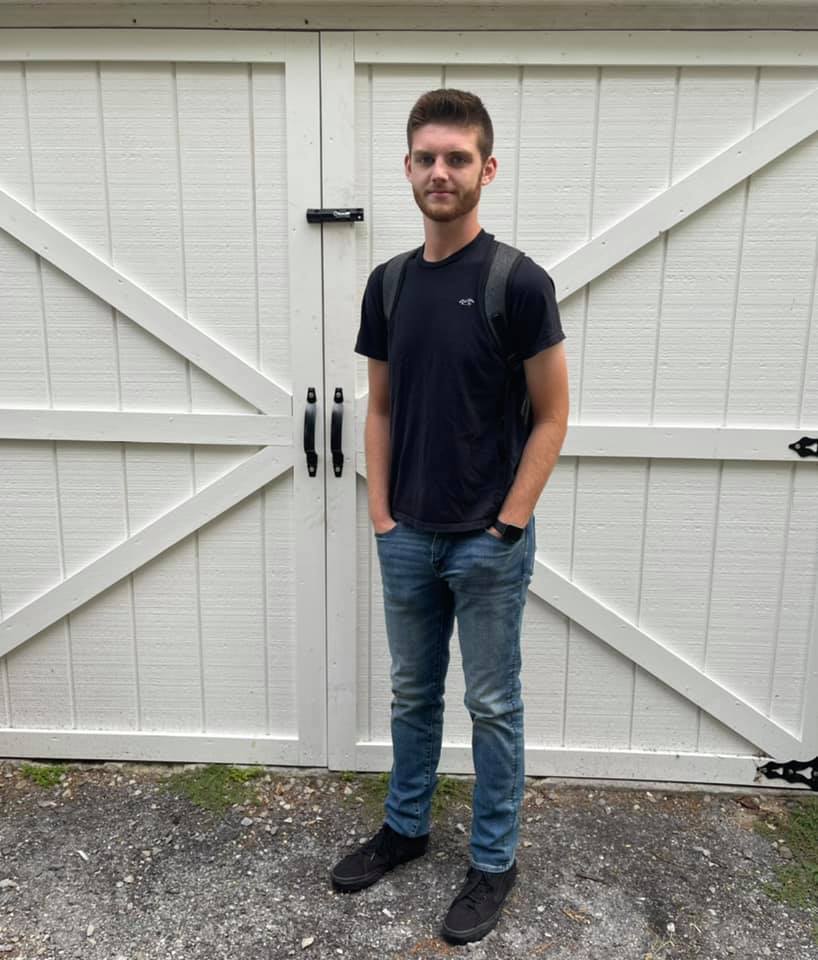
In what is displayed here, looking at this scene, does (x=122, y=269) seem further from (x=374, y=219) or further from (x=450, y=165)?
(x=450, y=165)

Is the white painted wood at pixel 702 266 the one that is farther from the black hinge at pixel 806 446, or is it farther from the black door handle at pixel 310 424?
the black door handle at pixel 310 424

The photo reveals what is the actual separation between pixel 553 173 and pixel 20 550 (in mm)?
2226

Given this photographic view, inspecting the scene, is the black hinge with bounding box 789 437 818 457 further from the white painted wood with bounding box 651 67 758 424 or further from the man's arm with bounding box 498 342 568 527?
the man's arm with bounding box 498 342 568 527

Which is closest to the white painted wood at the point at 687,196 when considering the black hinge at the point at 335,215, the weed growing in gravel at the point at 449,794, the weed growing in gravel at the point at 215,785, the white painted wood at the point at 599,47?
the white painted wood at the point at 599,47

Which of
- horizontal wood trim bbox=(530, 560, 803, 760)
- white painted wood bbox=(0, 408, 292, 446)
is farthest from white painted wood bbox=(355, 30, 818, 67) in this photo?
horizontal wood trim bbox=(530, 560, 803, 760)

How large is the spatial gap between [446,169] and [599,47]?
0.98 metres

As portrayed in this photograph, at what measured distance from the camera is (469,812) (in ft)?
9.30

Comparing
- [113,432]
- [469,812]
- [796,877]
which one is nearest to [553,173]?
[113,432]

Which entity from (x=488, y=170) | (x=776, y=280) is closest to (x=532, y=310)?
(x=488, y=170)

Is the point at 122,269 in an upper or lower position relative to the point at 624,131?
lower

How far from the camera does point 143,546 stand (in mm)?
2920

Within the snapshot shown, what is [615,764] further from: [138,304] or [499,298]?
[138,304]

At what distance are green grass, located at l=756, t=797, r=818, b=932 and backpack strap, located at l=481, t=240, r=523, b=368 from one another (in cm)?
186

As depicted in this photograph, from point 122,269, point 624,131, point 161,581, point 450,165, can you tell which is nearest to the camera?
point 450,165
